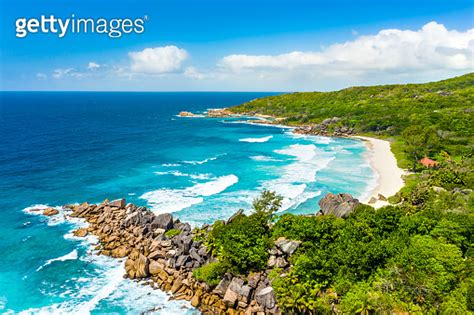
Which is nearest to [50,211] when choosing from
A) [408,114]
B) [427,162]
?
[427,162]

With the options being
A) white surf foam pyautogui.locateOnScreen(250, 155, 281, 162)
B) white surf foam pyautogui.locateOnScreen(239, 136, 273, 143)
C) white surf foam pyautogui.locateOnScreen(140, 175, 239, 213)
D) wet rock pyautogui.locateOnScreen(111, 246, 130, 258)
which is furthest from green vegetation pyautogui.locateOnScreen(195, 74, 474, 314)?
white surf foam pyautogui.locateOnScreen(239, 136, 273, 143)

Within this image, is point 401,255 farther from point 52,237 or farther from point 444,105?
point 444,105

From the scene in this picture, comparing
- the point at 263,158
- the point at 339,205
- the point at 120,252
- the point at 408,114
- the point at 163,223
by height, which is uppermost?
the point at 408,114

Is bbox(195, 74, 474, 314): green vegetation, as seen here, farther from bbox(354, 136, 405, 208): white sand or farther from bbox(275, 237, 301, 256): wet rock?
bbox(354, 136, 405, 208): white sand

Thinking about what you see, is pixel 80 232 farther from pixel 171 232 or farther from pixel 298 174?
pixel 298 174

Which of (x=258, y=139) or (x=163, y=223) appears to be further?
(x=258, y=139)

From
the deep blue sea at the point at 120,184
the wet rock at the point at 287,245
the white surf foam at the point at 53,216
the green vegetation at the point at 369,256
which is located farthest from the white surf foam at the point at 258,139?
the wet rock at the point at 287,245
